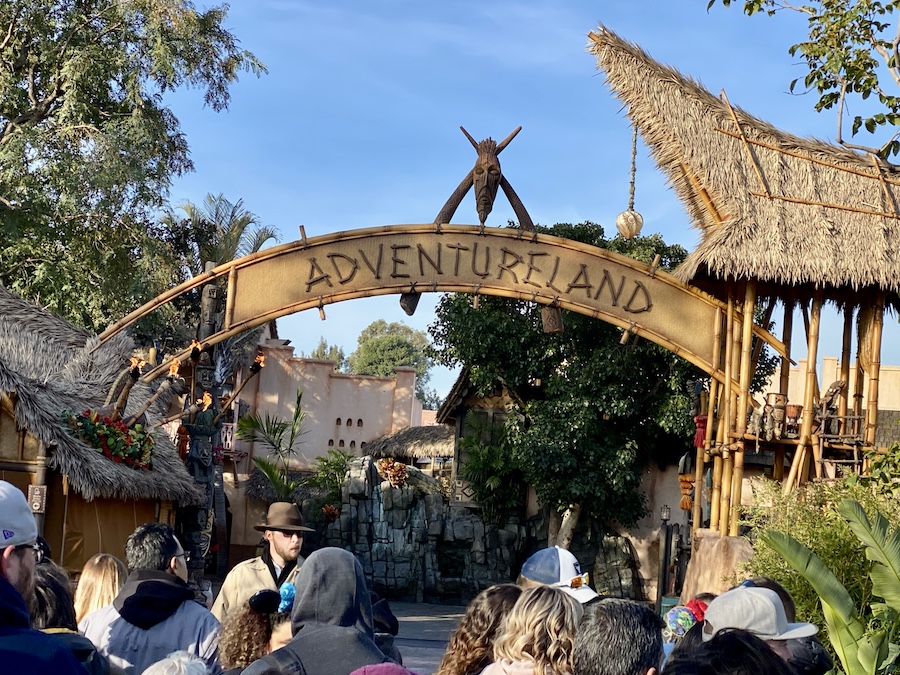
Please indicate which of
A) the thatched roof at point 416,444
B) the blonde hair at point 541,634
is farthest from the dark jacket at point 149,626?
the thatched roof at point 416,444

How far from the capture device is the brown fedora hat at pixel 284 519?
6.06 metres

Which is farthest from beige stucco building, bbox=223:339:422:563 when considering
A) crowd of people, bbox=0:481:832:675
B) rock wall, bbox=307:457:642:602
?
crowd of people, bbox=0:481:832:675

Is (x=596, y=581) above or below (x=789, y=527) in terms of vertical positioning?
below

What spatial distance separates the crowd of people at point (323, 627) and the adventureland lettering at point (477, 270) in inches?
263

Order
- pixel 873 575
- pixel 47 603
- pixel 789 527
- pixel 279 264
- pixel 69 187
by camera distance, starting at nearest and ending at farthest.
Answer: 1. pixel 47 603
2. pixel 873 575
3. pixel 789 527
4. pixel 279 264
5. pixel 69 187

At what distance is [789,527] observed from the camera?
33.3ft

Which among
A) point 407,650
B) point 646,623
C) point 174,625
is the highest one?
point 646,623

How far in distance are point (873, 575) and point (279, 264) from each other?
6.56 metres

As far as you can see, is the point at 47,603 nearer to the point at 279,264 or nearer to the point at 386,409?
the point at 279,264

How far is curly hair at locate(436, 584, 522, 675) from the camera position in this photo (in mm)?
3869

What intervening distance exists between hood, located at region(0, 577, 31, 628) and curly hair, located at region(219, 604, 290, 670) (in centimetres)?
147

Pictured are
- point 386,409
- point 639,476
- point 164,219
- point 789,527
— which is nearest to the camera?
point 789,527

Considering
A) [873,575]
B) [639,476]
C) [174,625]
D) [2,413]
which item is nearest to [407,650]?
[2,413]

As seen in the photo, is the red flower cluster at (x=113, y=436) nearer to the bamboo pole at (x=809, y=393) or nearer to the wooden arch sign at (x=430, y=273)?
the wooden arch sign at (x=430, y=273)
